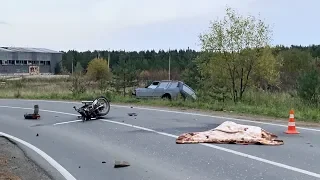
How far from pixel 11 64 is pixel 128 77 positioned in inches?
3209

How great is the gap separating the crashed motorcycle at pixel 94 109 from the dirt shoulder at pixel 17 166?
19.2 ft

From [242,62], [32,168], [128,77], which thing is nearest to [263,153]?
[32,168]

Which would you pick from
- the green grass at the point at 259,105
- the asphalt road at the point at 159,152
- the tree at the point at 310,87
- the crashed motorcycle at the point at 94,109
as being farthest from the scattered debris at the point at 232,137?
the tree at the point at 310,87

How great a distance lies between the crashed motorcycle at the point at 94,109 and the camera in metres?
18.0

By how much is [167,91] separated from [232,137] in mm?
16906

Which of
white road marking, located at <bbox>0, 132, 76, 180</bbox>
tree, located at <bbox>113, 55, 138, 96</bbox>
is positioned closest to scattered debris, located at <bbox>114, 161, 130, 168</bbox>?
white road marking, located at <bbox>0, 132, 76, 180</bbox>

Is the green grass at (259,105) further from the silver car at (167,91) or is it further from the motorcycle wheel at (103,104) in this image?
the motorcycle wheel at (103,104)

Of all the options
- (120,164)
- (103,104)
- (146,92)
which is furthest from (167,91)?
(120,164)

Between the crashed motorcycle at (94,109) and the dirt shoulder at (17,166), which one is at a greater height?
the crashed motorcycle at (94,109)

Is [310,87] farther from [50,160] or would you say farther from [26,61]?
[26,61]

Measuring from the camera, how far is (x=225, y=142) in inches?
449

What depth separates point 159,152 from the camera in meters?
10.4

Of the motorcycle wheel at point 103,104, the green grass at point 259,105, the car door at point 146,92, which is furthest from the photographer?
the car door at point 146,92

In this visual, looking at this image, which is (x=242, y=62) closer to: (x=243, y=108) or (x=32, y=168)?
(x=243, y=108)
